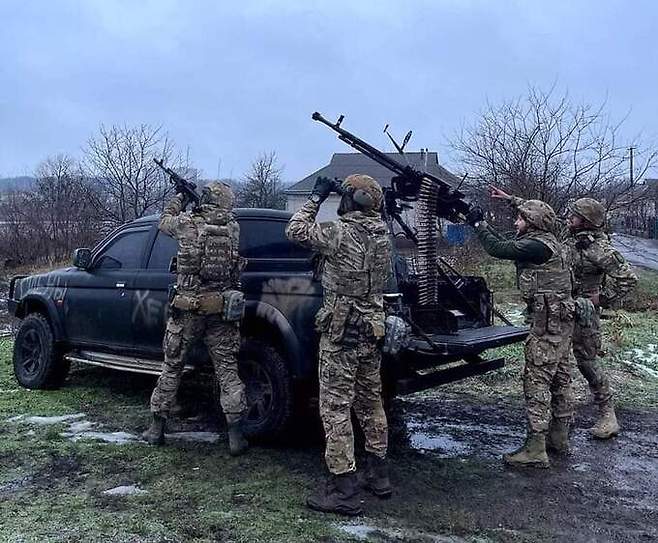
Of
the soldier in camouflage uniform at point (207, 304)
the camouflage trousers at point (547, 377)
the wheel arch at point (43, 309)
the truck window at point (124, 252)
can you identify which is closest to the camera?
the camouflage trousers at point (547, 377)

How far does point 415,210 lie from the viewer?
18.6ft

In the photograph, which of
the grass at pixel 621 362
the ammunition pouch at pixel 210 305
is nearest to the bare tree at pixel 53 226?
the grass at pixel 621 362

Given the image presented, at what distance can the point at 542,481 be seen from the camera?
4809 millimetres

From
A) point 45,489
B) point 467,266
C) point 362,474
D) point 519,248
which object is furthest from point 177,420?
point 467,266

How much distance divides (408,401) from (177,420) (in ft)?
7.03

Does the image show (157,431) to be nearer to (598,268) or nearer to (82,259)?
(82,259)

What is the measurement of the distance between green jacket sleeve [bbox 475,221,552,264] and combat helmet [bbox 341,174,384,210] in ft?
3.59

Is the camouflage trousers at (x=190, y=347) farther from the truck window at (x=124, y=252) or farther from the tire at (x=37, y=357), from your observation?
the tire at (x=37, y=357)

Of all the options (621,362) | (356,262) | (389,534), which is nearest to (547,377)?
(356,262)

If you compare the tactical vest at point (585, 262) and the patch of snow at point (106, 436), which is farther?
the tactical vest at point (585, 262)

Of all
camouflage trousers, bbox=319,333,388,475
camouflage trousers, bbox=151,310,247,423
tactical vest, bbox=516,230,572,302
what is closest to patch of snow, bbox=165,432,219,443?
camouflage trousers, bbox=151,310,247,423

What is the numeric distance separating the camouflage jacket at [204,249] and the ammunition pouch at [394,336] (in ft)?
4.70

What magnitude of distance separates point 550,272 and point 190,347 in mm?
2628

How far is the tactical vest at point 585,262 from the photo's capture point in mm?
5762
